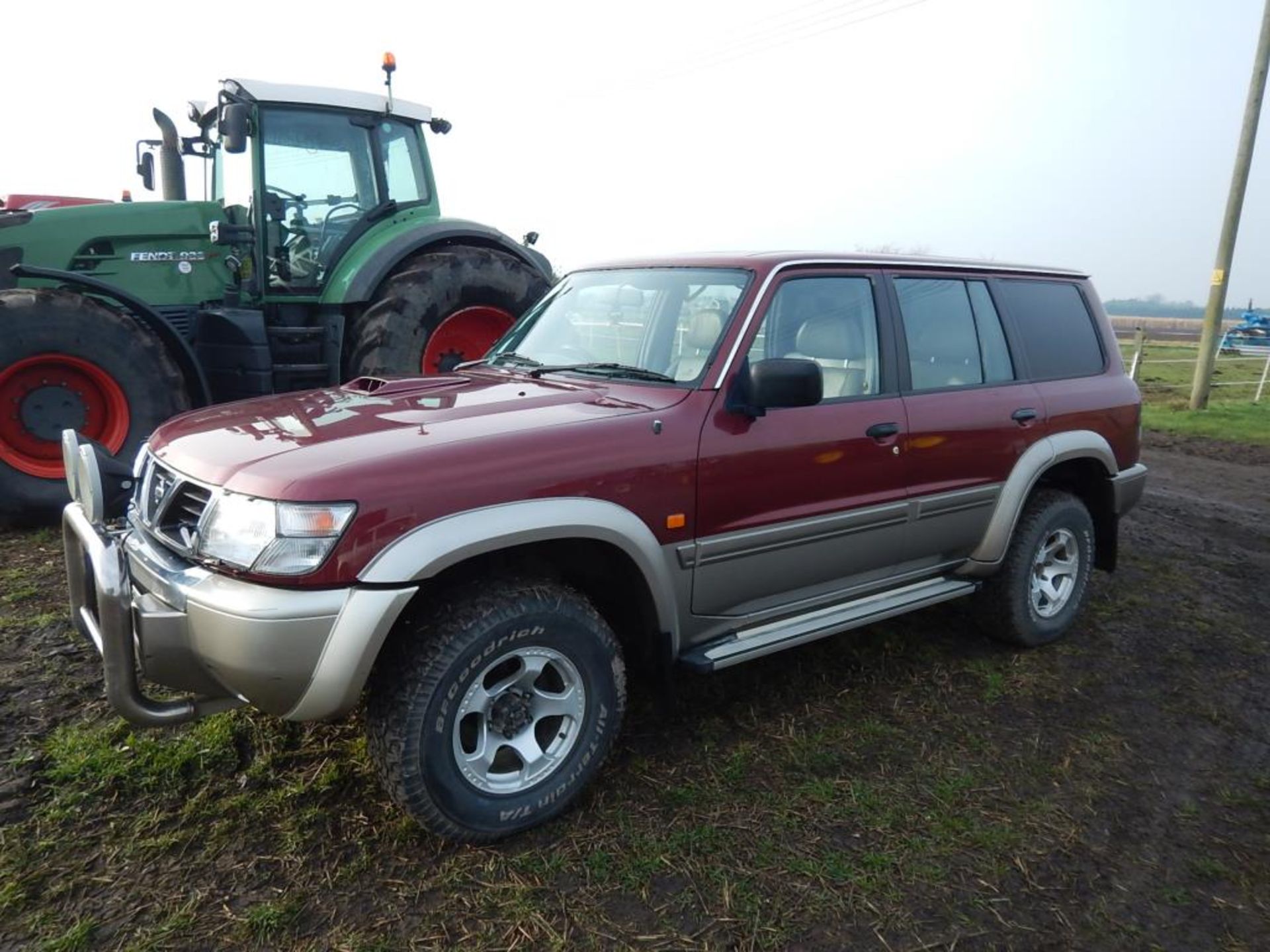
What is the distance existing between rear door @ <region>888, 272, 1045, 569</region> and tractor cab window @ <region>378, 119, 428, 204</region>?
15.3 feet

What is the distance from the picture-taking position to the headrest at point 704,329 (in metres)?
3.50

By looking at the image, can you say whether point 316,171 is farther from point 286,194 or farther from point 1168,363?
point 1168,363

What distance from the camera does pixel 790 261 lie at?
12.0 feet

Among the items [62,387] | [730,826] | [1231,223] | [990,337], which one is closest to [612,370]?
[730,826]

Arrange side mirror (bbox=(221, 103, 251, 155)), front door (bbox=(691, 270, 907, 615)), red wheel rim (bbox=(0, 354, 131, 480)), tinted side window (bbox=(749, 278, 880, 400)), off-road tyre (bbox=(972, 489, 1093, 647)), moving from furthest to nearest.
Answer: side mirror (bbox=(221, 103, 251, 155)), red wheel rim (bbox=(0, 354, 131, 480)), off-road tyre (bbox=(972, 489, 1093, 647)), tinted side window (bbox=(749, 278, 880, 400)), front door (bbox=(691, 270, 907, 615))

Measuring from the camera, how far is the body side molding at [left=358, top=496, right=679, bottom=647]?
2.55 metres

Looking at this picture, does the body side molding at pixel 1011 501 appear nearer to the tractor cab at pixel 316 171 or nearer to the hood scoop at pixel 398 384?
the hood scoop at pixel 398 384

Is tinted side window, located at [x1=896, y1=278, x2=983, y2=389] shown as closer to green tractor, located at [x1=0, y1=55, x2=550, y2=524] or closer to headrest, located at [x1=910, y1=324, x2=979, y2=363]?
headrest, located at [x1=910, y1=324, x2=979, y2=363]

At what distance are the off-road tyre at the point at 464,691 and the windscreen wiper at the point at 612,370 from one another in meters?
0.97

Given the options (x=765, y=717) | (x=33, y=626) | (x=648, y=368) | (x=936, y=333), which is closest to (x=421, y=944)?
(x=765, y=717)

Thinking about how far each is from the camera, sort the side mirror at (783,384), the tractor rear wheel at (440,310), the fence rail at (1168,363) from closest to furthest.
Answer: the side mirror at (783,384), the tractor rear wheel at (440,310), the fence rail at (1168,363)

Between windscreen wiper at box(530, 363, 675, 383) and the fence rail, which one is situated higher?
windscreen wiper at box(530, 363, 675, 383)

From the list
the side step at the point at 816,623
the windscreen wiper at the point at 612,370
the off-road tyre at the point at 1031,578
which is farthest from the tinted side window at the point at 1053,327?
the windscreen wiper at the point at 612,370

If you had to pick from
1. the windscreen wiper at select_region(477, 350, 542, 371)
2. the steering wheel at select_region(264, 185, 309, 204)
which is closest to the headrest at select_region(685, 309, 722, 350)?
the windscreen wiper at select_region(477, 350, 542, 371)
